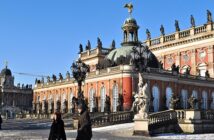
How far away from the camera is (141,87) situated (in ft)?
84.0

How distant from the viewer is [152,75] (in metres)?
50.2

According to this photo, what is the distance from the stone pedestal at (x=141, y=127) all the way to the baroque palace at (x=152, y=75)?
1794 cm

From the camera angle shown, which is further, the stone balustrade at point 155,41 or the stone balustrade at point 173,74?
the stone balustrade at point 155,41

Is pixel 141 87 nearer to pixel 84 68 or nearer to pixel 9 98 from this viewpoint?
pixel 84 68

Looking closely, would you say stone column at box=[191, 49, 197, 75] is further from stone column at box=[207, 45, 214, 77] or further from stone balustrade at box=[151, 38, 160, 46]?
stone balustrade at box=[151, 38, 160, 46]

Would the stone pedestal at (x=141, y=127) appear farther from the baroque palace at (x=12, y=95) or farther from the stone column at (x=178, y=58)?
the baroque palace at (x=12, y=95)

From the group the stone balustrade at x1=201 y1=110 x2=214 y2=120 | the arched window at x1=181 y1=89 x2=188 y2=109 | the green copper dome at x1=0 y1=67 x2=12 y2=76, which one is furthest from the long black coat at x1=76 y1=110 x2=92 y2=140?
the green copper dome at x1=0 y1=67 x2=12 y2=76

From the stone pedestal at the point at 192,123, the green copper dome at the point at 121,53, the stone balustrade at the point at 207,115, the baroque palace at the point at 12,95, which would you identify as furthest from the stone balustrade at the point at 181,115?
the baroque palace at the point at 12,95

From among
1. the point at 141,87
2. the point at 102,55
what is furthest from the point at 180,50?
the point at 141,87

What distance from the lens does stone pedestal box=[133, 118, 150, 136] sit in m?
24.9

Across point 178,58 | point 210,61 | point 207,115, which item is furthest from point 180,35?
point 207,115

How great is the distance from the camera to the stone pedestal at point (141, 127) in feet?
81.6

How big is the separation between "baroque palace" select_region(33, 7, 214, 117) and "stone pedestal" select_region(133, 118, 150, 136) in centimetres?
1794

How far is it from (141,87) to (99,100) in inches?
1144
